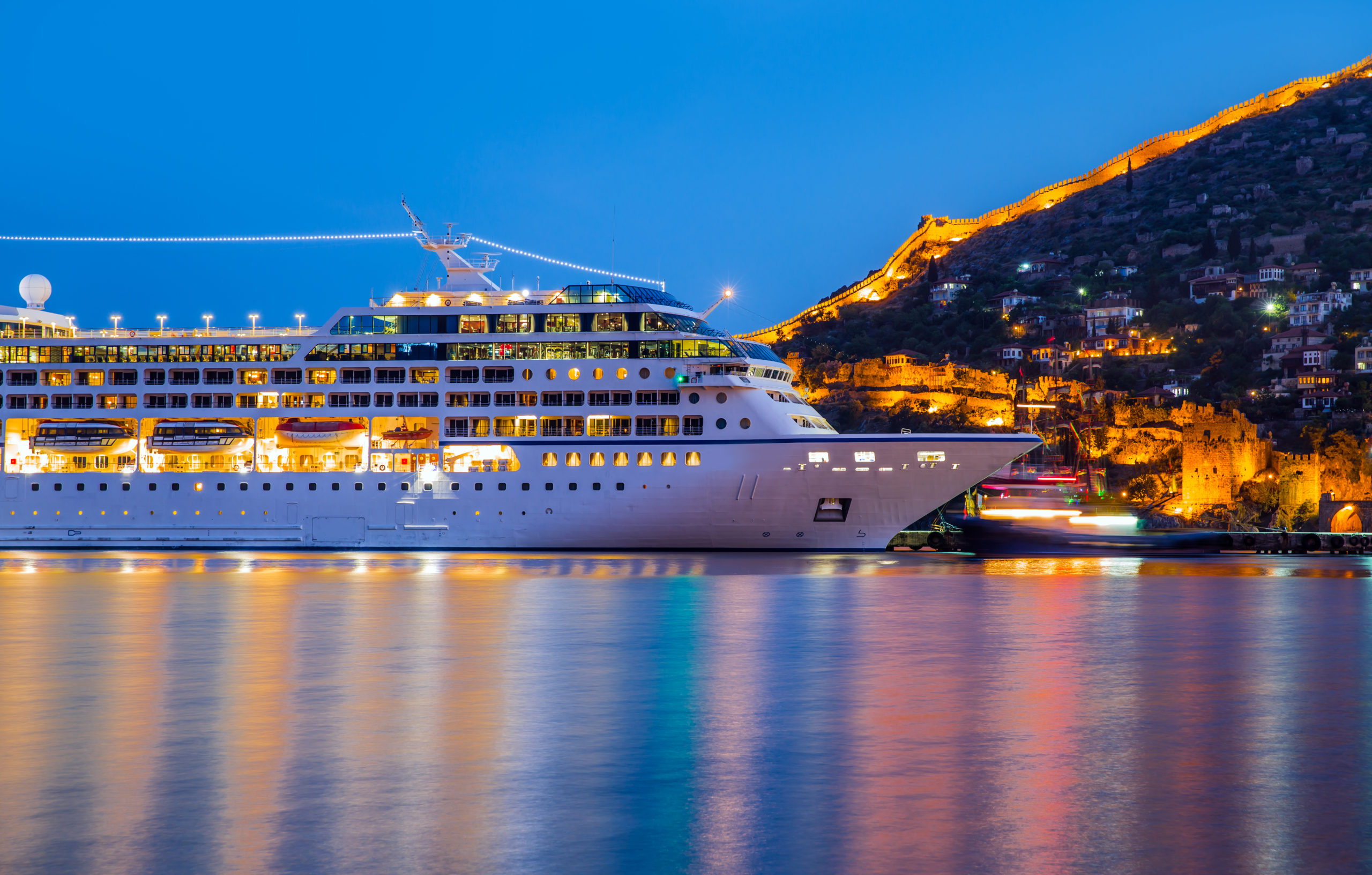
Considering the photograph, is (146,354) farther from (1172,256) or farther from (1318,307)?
(1172,256)

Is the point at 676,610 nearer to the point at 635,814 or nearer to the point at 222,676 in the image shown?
the point at 222,676

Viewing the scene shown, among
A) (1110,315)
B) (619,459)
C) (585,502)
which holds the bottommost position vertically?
(585,502)

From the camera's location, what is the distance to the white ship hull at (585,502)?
3809 centimetres

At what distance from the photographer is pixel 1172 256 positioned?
545 feet

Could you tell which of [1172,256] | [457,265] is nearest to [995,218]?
[1172,256]

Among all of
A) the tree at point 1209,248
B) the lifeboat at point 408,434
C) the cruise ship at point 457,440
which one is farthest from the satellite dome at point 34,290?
the tree at point 1209,248

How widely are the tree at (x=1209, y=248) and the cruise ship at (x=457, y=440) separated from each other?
445 ft

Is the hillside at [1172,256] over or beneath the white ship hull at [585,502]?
over

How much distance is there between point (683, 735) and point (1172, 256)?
16833 cm

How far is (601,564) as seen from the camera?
121ft

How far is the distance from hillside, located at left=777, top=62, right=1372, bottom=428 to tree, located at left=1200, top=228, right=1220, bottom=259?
228 mm

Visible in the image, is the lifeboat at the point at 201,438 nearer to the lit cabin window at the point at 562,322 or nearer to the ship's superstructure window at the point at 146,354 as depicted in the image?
the ship's superstructure window at the point at 146,354

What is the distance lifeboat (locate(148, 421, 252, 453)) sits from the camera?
A: 4225cm

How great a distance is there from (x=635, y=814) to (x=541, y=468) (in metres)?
30.1
